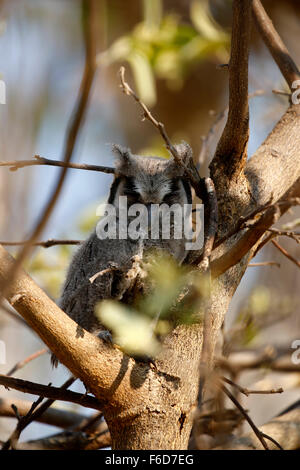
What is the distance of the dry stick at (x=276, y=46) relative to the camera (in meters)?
2.61

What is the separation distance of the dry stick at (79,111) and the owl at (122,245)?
1.50 m

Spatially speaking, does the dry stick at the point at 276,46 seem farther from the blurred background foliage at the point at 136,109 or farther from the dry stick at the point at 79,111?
the dry stick at the point at 79,111

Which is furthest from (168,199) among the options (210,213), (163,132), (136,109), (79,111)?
(136,109)

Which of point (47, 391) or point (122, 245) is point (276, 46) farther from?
point (47, 391)

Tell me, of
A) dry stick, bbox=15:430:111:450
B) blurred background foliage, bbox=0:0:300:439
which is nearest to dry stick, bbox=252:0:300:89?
blurred background foliage, bbox=0:0:300:439

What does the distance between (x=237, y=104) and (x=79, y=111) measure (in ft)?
4.08

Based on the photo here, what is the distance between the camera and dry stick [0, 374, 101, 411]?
197cm

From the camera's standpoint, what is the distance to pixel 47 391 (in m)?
2.03

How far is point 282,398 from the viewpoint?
19.1 feet

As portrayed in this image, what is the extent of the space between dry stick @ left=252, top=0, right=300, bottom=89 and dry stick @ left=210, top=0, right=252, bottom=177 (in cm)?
61

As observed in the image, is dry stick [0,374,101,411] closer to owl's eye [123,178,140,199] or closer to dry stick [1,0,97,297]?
dry stick [1,0,97,297]

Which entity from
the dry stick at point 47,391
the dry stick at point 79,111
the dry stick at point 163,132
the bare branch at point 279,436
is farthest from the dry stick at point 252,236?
the bare branch at point 279,436

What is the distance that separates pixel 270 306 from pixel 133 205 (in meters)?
1.88
